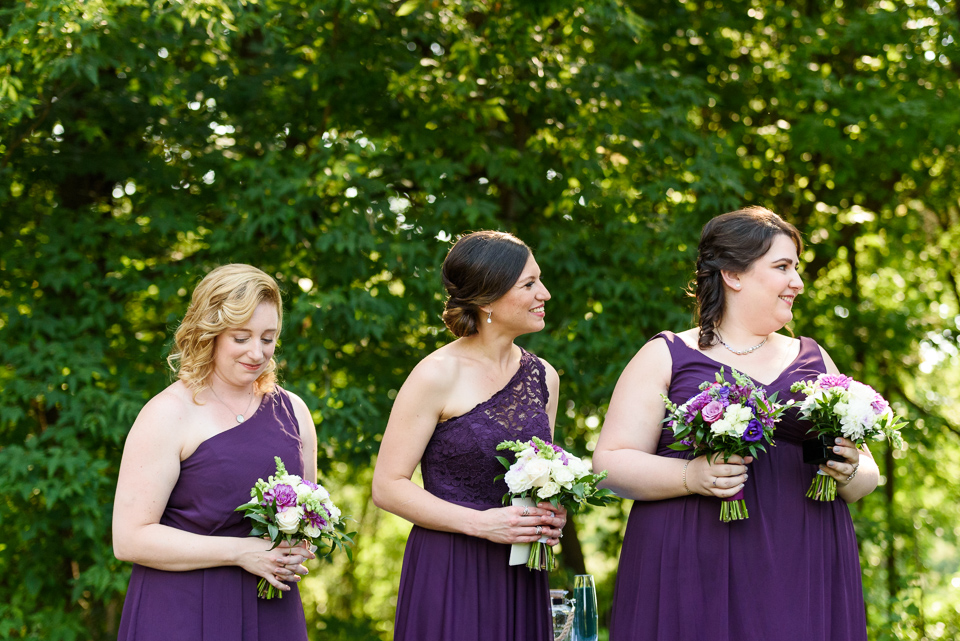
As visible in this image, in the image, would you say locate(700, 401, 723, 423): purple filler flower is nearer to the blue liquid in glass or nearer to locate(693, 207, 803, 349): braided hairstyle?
locate(693, 207, 803, 349): braided hairstyle

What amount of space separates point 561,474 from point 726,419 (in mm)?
592

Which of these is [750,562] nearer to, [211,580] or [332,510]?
[332,510]

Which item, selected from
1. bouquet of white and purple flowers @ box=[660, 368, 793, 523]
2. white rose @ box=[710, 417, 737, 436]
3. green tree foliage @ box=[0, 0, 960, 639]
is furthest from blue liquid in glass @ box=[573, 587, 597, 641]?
green tree foliage @ box=[0, 0, 960, 639]

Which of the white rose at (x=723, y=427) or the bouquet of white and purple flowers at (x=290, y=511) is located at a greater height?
the white rose at (x=723, y=427)

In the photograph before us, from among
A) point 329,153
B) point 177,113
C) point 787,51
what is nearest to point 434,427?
point 329,153

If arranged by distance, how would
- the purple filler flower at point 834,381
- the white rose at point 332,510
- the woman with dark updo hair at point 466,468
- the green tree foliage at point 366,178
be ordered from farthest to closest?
the green tree foliage at point 366,178
the woman with dark updo hair at point 466,468
the purple filler flower at point 834,381
the white rose at point 332,510

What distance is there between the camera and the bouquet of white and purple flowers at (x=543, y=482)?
119 inches

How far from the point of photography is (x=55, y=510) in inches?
236

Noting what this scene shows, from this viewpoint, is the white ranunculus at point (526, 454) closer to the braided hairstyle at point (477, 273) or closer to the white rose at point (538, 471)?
the white rose at point (538, 471)

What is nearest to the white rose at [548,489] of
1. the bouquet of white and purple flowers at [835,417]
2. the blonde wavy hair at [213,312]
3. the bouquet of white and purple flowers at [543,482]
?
the bouquet of white and purple flowers at [543,482]

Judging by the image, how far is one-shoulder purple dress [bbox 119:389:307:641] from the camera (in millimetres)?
2873

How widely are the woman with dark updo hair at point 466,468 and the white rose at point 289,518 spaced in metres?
0.57

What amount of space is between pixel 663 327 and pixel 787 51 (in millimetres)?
2893

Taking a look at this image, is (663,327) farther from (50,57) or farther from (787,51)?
(50,57)
